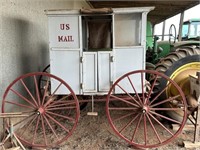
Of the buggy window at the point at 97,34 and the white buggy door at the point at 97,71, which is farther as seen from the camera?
the buggy window at the point at 97,34

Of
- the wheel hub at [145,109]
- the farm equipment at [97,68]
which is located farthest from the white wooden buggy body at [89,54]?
the wheel hub at [145,109]

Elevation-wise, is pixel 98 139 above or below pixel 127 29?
below

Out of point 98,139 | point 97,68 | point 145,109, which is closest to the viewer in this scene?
point 145,109

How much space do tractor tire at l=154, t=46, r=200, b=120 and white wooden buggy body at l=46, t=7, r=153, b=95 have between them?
597 mm

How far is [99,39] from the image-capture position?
267 centimetres

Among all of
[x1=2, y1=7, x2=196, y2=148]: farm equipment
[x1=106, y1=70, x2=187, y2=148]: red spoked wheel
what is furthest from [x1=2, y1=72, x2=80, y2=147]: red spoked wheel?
[x1=106, y1=70, x2=187, y2=148]: red spoked wheel

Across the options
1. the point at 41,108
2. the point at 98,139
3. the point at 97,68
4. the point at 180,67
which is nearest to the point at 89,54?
the point at 97,68

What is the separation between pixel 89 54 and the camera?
7.54 ft

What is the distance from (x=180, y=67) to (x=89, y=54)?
136cm

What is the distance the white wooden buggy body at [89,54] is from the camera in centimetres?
228

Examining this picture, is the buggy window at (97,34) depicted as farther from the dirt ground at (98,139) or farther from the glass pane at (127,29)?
the dirt ground at (98,139)

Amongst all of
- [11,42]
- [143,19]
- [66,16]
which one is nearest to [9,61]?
[11,42]

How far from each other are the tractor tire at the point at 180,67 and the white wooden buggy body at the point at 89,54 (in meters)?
0.60

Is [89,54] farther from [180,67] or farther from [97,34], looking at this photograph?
[180,67]
